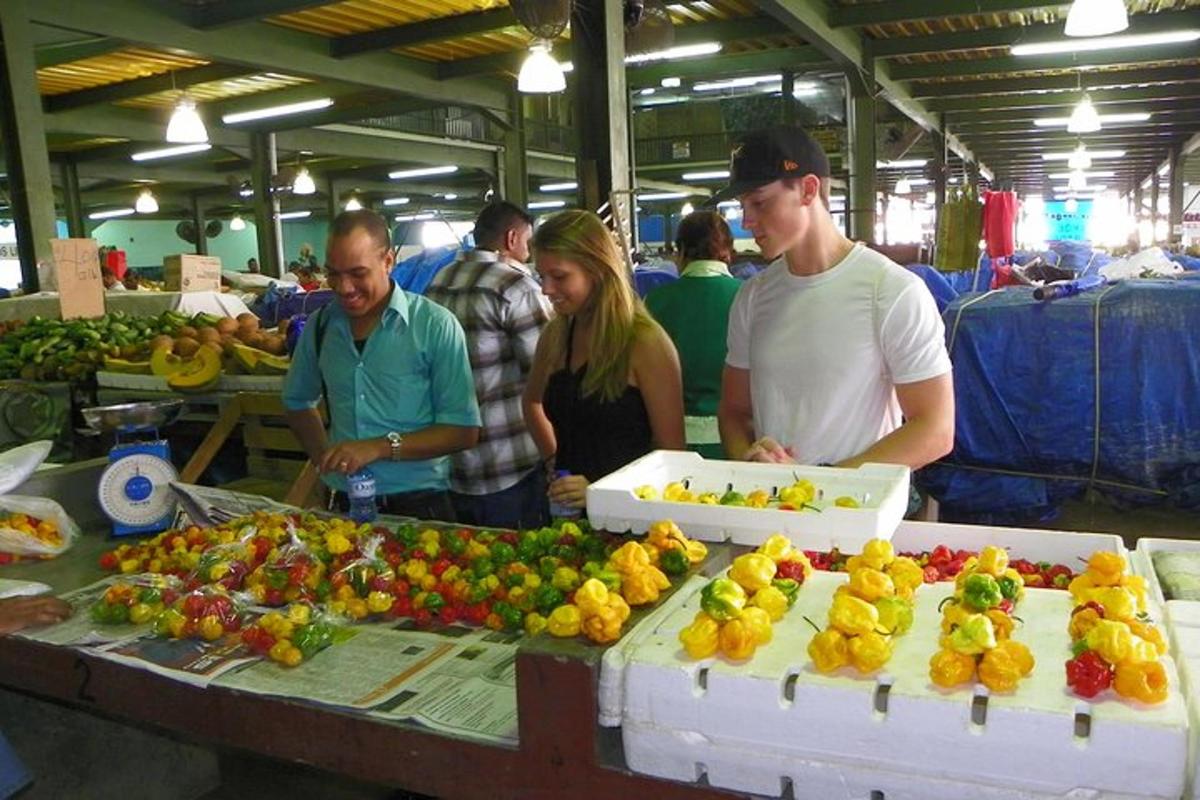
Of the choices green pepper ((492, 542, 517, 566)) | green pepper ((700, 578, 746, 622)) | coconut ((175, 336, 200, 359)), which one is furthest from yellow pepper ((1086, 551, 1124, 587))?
coconut ((175, 336, 200, 359))

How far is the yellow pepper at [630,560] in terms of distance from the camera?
1697mm

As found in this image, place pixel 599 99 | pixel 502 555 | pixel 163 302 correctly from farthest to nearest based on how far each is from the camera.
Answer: pixel 163 302 → pixel 599 99 → pixel 502 555

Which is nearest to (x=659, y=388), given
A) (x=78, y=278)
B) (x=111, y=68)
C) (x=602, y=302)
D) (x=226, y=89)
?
(x=602, y=302)

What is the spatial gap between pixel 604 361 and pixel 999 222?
353 inches

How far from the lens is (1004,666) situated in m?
1.29

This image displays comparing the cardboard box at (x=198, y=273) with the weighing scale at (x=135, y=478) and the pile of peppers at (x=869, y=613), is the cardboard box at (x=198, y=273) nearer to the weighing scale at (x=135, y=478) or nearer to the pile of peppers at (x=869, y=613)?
the weighing scale at (x=135, y=478)

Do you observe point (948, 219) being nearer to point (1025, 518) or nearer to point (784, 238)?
point (1025, 518)

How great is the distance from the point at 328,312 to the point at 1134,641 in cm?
273

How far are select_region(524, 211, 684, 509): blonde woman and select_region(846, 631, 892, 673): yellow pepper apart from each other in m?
1.64

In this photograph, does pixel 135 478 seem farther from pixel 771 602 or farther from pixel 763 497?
pixel 771 602

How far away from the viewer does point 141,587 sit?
7.69 ft

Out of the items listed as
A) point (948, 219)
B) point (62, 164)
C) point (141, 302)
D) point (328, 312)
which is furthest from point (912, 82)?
point (62, 164)

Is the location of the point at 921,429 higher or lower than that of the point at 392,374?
lower

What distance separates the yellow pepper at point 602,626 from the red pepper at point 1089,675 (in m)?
0.65
